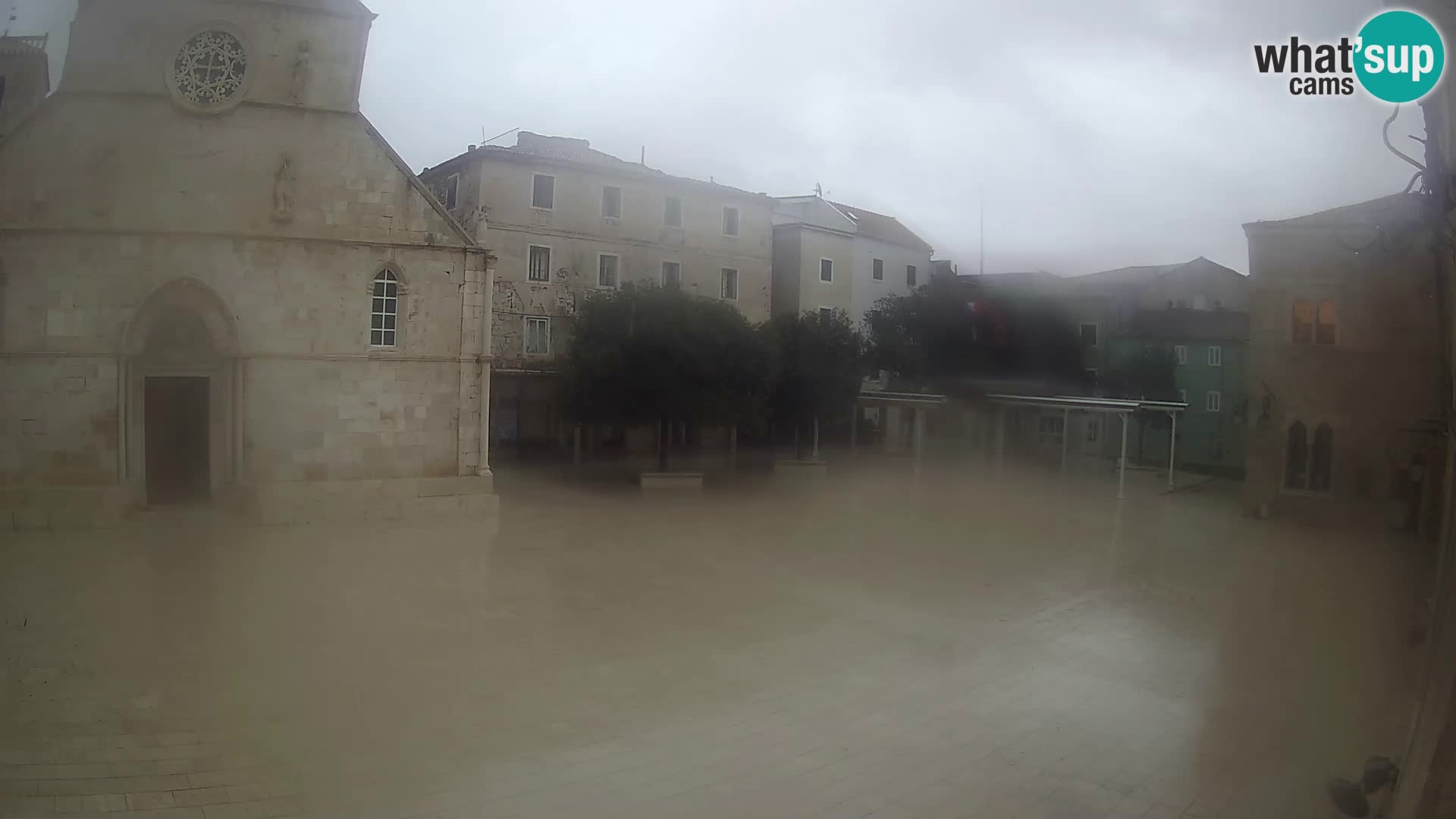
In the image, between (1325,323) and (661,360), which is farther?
(661,360)

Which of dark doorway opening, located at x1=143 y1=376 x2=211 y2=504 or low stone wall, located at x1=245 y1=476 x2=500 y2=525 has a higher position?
dark doorway opening, located at x1=143 y1=376 x2=211 y2=504

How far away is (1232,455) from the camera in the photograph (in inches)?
260

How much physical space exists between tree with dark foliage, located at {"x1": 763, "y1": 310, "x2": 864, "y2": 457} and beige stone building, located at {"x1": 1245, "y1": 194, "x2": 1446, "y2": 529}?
864cm

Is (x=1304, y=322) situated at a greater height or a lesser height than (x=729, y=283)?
lesser

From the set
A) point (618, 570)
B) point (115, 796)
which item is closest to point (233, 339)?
point (618, 570)

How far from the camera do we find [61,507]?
288 inches

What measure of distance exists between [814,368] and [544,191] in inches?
236

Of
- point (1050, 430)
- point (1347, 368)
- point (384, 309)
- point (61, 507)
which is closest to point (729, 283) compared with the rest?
point (384, 309)

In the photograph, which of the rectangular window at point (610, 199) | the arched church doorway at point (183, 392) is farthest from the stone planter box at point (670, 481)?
the arched church doorway at point (183, 392)

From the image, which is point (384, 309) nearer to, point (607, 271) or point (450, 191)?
point (450, 191)

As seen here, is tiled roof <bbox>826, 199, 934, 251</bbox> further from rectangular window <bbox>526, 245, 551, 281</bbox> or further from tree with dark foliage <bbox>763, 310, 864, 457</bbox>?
rectangular window <bbox>526, 245, 551, 281</bbox>

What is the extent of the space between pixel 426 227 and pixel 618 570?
5.42m

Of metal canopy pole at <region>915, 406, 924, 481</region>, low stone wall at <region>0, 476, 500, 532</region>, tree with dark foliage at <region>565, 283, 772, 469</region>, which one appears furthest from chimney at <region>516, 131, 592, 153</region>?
metal canopy pole at <region>915, 406, 924, 481</region>

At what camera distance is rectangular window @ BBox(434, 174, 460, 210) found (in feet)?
37.1
